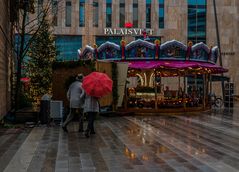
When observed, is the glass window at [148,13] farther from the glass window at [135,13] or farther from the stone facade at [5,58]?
the stone facade at [5,58]

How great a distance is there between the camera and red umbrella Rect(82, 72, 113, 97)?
13.1 meters

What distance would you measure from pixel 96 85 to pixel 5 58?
9.29 metres

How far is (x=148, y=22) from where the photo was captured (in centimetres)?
5603

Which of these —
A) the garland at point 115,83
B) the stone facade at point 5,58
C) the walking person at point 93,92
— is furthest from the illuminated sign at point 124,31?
the walking person at point 93,92

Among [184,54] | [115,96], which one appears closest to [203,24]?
[184,54]

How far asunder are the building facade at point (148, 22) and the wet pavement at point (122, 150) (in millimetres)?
39977

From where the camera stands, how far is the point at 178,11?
56.8 metres

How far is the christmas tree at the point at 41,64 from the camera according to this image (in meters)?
34.4

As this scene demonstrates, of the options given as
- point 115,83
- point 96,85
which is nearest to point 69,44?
point 115,83

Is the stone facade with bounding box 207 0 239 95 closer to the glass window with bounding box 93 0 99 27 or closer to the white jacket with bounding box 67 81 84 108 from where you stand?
the glass window with bounding box 93 0 99 27

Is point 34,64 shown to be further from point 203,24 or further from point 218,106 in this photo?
point 203,24

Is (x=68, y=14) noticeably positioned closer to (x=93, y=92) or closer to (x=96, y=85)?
(x=96, y=85)

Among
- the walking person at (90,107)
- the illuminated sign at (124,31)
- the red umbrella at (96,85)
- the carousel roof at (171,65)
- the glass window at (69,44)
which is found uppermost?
the illuminated sign at (124,31)

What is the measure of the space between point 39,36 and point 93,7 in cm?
2135
